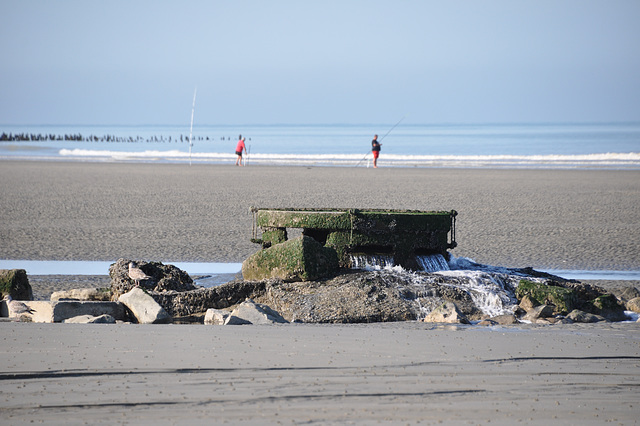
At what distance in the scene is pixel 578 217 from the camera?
46.5 feet

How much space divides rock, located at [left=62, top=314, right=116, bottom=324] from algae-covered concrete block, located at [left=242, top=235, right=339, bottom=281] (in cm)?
189

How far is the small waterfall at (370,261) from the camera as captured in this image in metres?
7.54

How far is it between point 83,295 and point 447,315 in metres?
3.36

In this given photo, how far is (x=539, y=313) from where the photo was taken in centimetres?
641

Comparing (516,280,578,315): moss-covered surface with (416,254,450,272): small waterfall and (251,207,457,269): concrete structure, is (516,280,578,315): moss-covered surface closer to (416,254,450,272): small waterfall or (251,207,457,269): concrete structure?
(416,254,450,272): small waterfall

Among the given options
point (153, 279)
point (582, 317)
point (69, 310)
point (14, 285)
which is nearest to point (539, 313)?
point (582, 317)

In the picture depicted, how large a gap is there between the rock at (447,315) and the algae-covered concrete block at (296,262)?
1312mm

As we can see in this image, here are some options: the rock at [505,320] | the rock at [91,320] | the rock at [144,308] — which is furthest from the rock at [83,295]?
the rock at [505,320]

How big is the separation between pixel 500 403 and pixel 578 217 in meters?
11.2

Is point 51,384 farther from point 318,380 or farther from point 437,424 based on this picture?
point 437,424

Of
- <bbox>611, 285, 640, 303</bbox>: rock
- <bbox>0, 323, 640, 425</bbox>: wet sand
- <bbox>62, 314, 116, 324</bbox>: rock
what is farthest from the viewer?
<bbox>611, 285, 640, 303</bbox>: rock

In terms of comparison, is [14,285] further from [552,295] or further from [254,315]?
[552,295]

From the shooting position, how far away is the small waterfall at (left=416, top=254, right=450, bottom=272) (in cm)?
773

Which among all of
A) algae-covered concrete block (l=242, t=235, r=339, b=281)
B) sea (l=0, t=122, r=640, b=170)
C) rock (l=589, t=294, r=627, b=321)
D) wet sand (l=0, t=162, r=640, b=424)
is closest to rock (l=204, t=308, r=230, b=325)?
wet sand (l=0, t=162, r=640, b=424)
